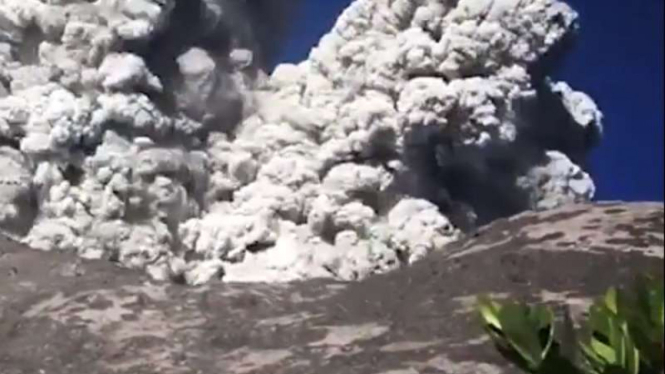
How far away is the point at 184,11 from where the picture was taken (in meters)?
10.4

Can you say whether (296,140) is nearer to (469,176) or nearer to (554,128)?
(469,176)

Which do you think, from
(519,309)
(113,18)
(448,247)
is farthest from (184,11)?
(519,309)

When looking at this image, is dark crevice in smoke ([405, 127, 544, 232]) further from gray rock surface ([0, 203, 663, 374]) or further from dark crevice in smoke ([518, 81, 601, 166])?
gray rock surface ([0, 203, 663, 374])

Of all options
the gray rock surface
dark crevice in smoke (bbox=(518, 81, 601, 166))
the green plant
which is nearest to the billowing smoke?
dark crevice in smoke (bbox=(518, 81, 601, 166))

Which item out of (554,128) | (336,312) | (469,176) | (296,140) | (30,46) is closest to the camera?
(336,312)

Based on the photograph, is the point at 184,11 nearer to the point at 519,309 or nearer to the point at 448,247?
the point at 448,247

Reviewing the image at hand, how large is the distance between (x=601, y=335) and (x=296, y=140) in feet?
28.0

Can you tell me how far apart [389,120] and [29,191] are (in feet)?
9.27

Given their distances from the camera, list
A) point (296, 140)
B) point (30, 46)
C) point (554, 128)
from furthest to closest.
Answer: point (296, 140), point (554, 128), point (30, 46)

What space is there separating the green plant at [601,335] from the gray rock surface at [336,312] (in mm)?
1744

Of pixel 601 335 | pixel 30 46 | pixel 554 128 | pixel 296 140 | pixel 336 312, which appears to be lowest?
pixel 601 335

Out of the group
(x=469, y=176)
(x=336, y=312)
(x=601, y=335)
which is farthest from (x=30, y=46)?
(x=601, y=335)

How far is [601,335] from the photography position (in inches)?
71.6

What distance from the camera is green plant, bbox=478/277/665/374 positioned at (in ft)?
5.35
